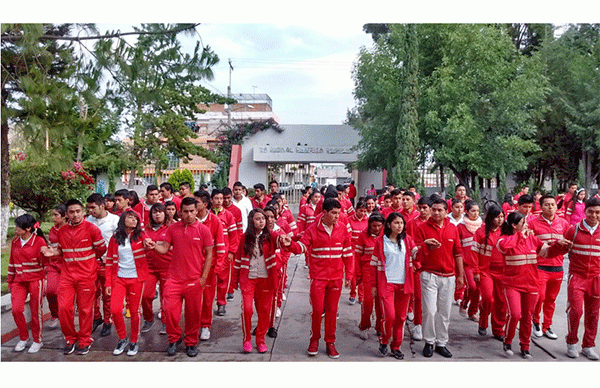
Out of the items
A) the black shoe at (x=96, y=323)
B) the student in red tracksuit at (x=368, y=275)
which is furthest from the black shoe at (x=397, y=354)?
the black shoe at (x=96, y=323)

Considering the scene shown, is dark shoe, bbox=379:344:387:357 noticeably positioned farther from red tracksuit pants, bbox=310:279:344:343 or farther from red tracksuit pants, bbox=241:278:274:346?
red tracksuit pants, bbox=241:278:274:346

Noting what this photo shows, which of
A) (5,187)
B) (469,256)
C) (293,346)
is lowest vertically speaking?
(293,346)

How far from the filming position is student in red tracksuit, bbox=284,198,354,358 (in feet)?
16.4

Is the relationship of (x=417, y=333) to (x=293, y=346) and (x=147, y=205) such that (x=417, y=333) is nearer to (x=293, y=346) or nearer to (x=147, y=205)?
(x=293, y=346)

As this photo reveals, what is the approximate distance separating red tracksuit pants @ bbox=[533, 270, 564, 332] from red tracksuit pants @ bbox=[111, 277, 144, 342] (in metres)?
4.40

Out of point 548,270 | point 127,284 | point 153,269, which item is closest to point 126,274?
point 127,284

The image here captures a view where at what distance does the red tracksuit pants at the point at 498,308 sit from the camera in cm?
552

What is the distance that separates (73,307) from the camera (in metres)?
5.07

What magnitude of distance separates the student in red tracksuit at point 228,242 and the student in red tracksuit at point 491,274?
123 inches

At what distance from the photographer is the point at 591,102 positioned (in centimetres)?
2008

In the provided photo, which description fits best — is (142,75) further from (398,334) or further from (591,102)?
(591,102)

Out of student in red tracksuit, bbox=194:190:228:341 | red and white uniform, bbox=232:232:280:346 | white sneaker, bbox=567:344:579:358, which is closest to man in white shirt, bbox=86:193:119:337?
student in red tracksuit, bbox=194:190:228:341

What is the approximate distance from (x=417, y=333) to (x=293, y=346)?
148 centimetres

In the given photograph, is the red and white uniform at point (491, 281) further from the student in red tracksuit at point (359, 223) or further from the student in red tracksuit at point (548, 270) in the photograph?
the student in red tracksuit at point (359, 223)
